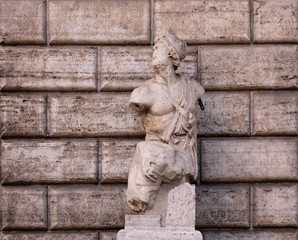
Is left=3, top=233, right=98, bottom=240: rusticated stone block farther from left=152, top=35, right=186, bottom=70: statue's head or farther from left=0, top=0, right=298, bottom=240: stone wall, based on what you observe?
left=152, top=35, right=186, bottom=70: statue's head

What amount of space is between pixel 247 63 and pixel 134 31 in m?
1.12

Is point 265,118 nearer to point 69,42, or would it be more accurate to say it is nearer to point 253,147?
point 253,147

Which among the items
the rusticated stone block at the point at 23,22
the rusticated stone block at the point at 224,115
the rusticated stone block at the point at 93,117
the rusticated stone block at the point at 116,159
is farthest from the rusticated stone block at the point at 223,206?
the rusticated stone block at the point at 23,22

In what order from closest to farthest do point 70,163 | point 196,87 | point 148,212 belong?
point 148,212, point 196,87, point 70,163

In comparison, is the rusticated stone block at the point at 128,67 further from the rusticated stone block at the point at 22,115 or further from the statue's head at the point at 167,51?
the statue's head at the point at 167,51

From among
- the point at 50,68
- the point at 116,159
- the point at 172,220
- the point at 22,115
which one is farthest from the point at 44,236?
the point at 172,220

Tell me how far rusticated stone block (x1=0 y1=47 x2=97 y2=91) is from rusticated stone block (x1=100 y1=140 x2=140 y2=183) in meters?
0.57

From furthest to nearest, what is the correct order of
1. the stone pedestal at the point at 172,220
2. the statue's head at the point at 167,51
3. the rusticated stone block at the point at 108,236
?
the rusticated stone block at the point at 108,236, the statue's head at the point at 167,51, the stone pedestal at the point at 172,220

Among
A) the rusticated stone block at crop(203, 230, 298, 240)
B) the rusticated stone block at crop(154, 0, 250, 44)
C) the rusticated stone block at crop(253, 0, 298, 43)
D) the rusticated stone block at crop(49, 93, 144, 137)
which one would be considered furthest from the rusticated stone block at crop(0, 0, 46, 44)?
the rusticated stone block at crop(203, 230, 298, 240)

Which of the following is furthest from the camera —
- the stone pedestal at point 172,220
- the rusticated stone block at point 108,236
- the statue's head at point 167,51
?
the rusticated stone block at point 108,236

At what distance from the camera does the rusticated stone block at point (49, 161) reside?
189 inches

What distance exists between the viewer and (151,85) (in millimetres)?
3834

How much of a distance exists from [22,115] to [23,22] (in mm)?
887

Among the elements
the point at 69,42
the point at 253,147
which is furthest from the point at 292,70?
the point at 69,42
